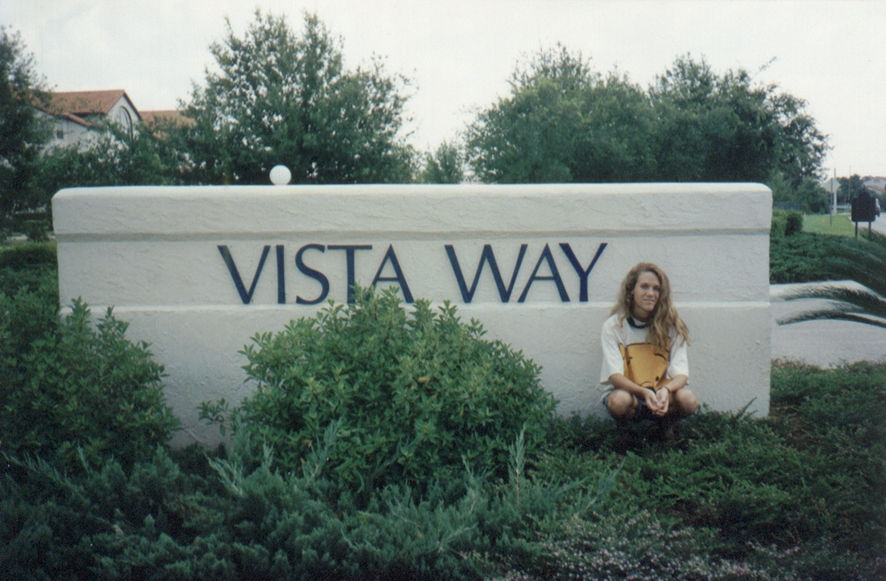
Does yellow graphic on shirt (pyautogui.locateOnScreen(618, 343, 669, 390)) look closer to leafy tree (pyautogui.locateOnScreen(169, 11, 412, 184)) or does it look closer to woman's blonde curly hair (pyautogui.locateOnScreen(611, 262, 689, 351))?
woman's blonde curly hair (pyautogui.locateOnScreen(611, 262, 689, 351))

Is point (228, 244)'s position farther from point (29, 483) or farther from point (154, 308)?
point (29, 483)

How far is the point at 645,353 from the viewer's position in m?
4.62

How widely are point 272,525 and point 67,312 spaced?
97.0 inches

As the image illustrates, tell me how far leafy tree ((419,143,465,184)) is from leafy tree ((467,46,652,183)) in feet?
3.26

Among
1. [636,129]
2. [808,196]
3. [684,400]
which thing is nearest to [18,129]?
[684,400]

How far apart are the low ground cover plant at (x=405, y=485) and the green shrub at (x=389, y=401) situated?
0.05 ft

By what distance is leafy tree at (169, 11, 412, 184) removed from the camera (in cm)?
1981

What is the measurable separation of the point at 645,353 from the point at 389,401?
1604 millimetres

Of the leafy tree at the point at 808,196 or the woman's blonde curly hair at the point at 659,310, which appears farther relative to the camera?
the leafy tree at the point at 808,196

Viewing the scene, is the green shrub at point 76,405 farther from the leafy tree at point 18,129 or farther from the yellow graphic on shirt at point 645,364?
the leafy tree at point 18,129

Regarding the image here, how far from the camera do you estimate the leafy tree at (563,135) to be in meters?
23.9

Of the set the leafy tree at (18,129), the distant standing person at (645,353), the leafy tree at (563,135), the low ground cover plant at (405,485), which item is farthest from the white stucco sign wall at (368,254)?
the leafy tree at (563,135)

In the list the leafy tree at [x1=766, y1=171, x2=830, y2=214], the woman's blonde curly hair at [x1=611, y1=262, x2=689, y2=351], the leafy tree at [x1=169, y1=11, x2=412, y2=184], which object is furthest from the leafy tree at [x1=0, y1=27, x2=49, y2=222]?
the leafy tree at [x1=766, y1=171, x2=830, y2=214]

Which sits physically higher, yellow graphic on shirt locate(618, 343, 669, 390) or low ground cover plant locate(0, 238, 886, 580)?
yellow graphic on shirt locate(618, 343, 669, 390)
